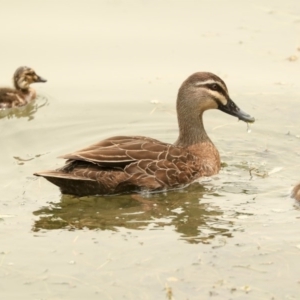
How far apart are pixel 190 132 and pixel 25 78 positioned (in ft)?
9.07

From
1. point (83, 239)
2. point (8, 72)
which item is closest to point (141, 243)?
point (83, 239)

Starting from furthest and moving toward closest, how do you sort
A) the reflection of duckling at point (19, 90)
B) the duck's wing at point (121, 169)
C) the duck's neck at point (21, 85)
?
the reflection of duckling at point (19, 90) → the duck's neck at point (21, 85) → the duck's wing at point (121, 169)

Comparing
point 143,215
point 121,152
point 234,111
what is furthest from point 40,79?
point 143,215

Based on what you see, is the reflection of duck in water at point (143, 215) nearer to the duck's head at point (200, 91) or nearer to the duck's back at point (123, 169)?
the duck's back at point (123, 169)

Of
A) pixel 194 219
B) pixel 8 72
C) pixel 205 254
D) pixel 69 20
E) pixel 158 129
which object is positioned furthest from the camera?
pixel 69 20

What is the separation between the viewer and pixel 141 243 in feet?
22.6

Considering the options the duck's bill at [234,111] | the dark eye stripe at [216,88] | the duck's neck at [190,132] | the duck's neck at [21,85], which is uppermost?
the dark eye stripe at [216,88]

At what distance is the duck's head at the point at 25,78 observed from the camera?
1072cm

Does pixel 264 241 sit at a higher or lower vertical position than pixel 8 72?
lower

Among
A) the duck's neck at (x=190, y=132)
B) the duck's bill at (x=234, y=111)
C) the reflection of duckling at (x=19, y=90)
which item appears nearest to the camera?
the duck's neck at (x=190, y=132)

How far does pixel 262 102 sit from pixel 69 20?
10.8 feet

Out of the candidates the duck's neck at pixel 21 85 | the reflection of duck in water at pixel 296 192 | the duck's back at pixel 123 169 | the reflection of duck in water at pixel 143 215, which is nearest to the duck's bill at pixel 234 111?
the duck's back at pixel 123 169

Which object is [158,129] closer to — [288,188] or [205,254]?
[288,188]

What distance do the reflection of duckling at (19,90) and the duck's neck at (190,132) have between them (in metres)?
2.57
